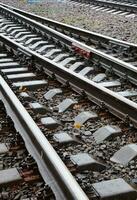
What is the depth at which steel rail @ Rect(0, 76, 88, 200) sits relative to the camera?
11.7 ft

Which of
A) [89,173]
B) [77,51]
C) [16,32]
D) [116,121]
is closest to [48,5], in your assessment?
[16,32]

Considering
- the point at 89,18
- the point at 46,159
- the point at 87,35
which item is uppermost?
the point at 46,159

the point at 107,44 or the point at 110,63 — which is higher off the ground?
the point at 110,63

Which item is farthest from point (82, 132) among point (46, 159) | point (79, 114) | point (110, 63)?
point (110, 63)

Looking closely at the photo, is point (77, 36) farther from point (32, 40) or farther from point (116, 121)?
point (116, 121)

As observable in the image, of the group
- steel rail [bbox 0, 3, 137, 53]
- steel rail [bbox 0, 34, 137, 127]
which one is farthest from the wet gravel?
steel rail [bbox 0, 34, 137, 127]

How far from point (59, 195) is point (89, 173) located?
0.63m

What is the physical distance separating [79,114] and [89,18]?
30.3ft

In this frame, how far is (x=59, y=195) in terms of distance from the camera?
3.66 meters

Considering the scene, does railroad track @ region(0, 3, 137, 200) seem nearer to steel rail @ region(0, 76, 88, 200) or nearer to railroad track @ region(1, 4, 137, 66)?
steel rail @ region(0, 76, 88, 200)

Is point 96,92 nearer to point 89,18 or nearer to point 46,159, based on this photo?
point 46,159

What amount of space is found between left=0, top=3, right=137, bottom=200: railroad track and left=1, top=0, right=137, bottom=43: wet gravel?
2680 mm

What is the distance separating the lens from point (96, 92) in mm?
6133

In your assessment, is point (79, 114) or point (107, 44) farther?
point (107, 44)
